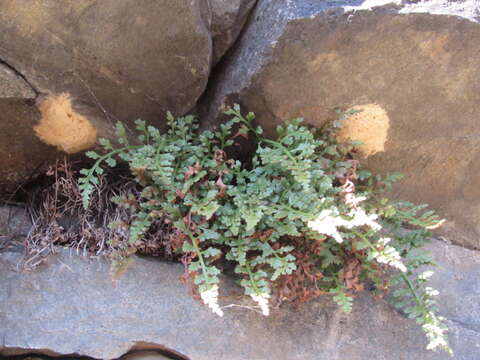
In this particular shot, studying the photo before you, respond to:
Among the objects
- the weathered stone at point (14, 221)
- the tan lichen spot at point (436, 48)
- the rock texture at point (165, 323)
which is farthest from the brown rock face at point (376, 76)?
the weathered stone at point (14, 221)

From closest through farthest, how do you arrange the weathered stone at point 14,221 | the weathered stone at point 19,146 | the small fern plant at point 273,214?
the small fern plant at point 273,214, the weathered stone at point 19,146, the weathered stone at point 14,221

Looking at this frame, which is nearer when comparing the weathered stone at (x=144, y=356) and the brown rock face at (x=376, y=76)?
the weathered stone at (x=144, y=356)

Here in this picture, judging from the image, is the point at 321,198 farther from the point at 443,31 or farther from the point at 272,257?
the point at 443,31

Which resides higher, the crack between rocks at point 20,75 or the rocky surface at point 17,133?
the crack between rocks at point 20,75

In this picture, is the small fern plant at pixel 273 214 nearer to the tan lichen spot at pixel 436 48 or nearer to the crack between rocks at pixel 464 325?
the crack between rocks at pixel 464 325

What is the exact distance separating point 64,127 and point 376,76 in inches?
67.1

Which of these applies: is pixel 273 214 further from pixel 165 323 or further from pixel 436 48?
pixel 436 48

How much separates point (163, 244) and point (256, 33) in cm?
127

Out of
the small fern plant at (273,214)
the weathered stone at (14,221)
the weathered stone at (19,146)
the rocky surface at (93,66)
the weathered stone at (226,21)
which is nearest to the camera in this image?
the small fern plant at (273,214)

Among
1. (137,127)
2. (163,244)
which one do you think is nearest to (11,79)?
(137,127)

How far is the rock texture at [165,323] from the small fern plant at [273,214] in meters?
→ 0.15

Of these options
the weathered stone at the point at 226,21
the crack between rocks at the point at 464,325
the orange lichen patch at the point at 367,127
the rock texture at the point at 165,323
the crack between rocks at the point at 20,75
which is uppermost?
the weathered stone at the point at 226,21

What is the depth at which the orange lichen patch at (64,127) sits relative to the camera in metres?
2.72

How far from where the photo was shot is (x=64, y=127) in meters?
2.80
